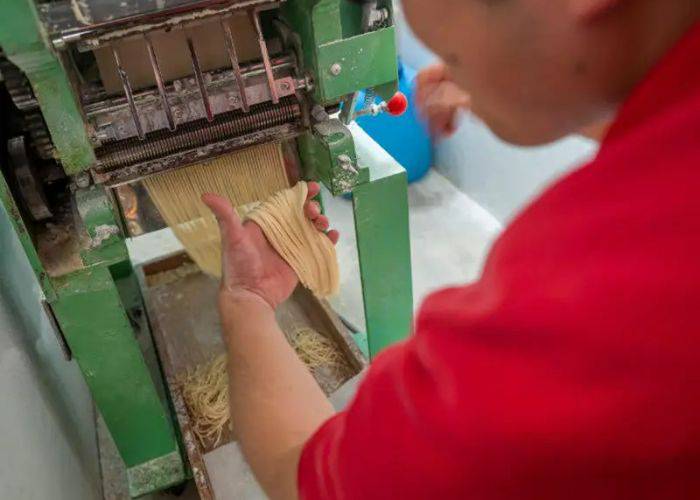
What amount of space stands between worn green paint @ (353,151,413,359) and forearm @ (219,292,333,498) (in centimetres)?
41

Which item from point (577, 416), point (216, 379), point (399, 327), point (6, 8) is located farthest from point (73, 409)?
point (577, 416)

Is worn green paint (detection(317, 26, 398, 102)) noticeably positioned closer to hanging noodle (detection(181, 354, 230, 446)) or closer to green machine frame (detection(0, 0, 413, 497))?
green machine frame (detection(0, 0, 413, 497))

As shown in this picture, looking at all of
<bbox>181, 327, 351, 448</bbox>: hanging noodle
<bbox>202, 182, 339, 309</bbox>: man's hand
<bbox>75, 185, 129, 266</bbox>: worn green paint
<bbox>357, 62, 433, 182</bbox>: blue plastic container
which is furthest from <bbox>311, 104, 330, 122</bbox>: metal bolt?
<bbox>357, 62, 433, 182</bbox>: blue plastic container

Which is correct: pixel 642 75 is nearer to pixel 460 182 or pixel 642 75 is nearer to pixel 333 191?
pixel 333 191

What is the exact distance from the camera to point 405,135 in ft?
8.01

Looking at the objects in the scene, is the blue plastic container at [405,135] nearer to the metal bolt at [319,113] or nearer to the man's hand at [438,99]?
the metal bolt at [319,113]

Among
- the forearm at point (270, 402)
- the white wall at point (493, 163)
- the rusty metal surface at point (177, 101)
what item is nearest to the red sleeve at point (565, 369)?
the forearm at point (270, 402)

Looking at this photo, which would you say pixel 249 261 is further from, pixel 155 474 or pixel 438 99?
pixel 155 474

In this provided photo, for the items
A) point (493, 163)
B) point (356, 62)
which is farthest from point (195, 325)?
point (493, 163)

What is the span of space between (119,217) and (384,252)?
0.51 metres

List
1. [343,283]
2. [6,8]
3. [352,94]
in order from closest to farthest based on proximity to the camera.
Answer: [6,8]
[352,94]
[343,283]

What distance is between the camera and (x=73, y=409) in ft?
5.19

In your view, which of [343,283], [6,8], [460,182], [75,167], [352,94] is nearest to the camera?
[6,8]

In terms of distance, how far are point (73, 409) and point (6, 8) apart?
1.06 m
